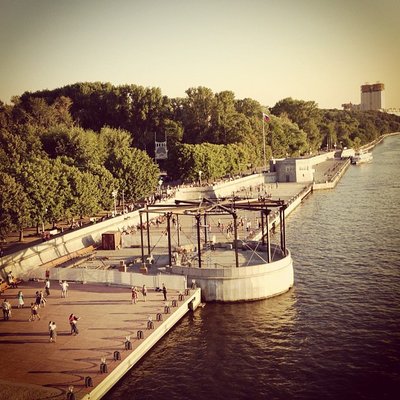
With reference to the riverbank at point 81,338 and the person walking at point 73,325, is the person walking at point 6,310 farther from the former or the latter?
the person walking at point 73,325

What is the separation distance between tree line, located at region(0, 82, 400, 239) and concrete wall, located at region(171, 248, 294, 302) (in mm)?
24253

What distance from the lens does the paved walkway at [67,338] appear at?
2423 centimetres

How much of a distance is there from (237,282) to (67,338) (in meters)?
13.5

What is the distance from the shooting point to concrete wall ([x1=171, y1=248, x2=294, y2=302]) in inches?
1483

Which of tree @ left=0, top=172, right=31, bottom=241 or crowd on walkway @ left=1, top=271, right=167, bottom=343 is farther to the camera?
tree @ left=0, top=172, right=31, bottom=241

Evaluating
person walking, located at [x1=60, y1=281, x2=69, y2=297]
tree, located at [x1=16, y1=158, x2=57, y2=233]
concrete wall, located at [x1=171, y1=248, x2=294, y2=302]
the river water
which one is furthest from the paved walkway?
tree, located at [x1=16, y1=158, x2=57, y2=233]

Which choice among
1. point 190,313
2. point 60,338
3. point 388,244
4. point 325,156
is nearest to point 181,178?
point 388,244

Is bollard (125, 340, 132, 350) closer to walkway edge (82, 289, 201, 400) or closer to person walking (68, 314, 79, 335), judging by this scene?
walkway edge (82, 289, 201, 400)

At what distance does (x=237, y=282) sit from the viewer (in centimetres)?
3772

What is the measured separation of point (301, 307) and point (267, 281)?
322 centimetres

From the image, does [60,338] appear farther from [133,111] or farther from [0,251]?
[133,111]

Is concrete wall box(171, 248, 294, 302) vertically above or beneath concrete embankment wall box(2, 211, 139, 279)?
beneath

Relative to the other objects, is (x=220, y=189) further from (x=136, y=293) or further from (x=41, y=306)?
(x=41, y=306)

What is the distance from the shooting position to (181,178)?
101 meters
